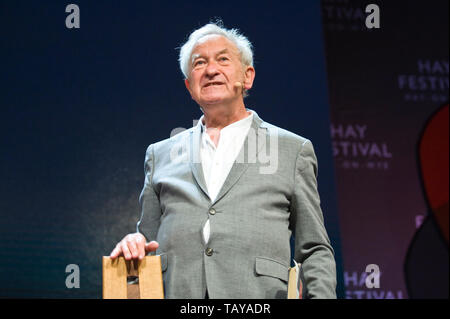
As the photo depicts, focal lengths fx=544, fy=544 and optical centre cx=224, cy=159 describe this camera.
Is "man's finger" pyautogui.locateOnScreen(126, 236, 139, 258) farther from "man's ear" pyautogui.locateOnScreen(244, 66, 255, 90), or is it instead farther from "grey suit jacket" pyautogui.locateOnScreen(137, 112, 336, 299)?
"man's ear" pyautogui.locateOnScreen(244, 66, 255, 90)

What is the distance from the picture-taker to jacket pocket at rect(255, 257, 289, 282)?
5.38ft

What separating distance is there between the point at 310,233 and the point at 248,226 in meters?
0.21

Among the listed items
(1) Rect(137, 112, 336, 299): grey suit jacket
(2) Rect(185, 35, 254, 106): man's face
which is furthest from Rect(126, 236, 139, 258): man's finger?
(2) Rect(185, 35, 254, 106): man's face

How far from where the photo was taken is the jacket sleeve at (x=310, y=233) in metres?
1.60

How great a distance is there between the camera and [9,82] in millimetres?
2742

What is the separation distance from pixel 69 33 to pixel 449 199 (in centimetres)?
227

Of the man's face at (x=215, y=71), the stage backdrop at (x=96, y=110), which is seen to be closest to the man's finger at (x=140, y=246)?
the man's face at (x=215, y=71)

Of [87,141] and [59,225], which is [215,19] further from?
[59,225]

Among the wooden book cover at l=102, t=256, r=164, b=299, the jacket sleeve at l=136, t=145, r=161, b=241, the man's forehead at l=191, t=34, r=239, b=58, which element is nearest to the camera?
the wooden book cover at l=102, t=256, r=164, b=299

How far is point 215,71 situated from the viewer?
6.43ft

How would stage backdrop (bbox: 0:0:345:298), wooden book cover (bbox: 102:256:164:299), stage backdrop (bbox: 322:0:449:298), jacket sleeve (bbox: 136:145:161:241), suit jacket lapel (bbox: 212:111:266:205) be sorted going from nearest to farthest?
1. wooden book cover (bbox: 102:256:164:299)
2. suit jacket lapel (bbox: 212:111:266:205)
3. jacket sleeve (bbox: 136:145:161:241)
4. stage backdrop (bbox: 0:0:345:298)
5. stage backdrop (bbox: 322:0:449:298)

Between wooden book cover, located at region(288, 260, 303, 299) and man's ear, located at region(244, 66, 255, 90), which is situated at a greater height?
man's ear, located at region(244, 66, 255, 90)

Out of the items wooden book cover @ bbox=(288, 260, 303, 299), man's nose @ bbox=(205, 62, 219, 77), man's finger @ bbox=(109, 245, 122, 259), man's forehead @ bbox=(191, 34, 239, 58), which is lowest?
wooden book cover @ bbox=(288, 260, 303, 299)

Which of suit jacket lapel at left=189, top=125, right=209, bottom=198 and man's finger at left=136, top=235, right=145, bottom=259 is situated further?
suit jacket lapel at left=189, top=125, right=209, bottom=198
